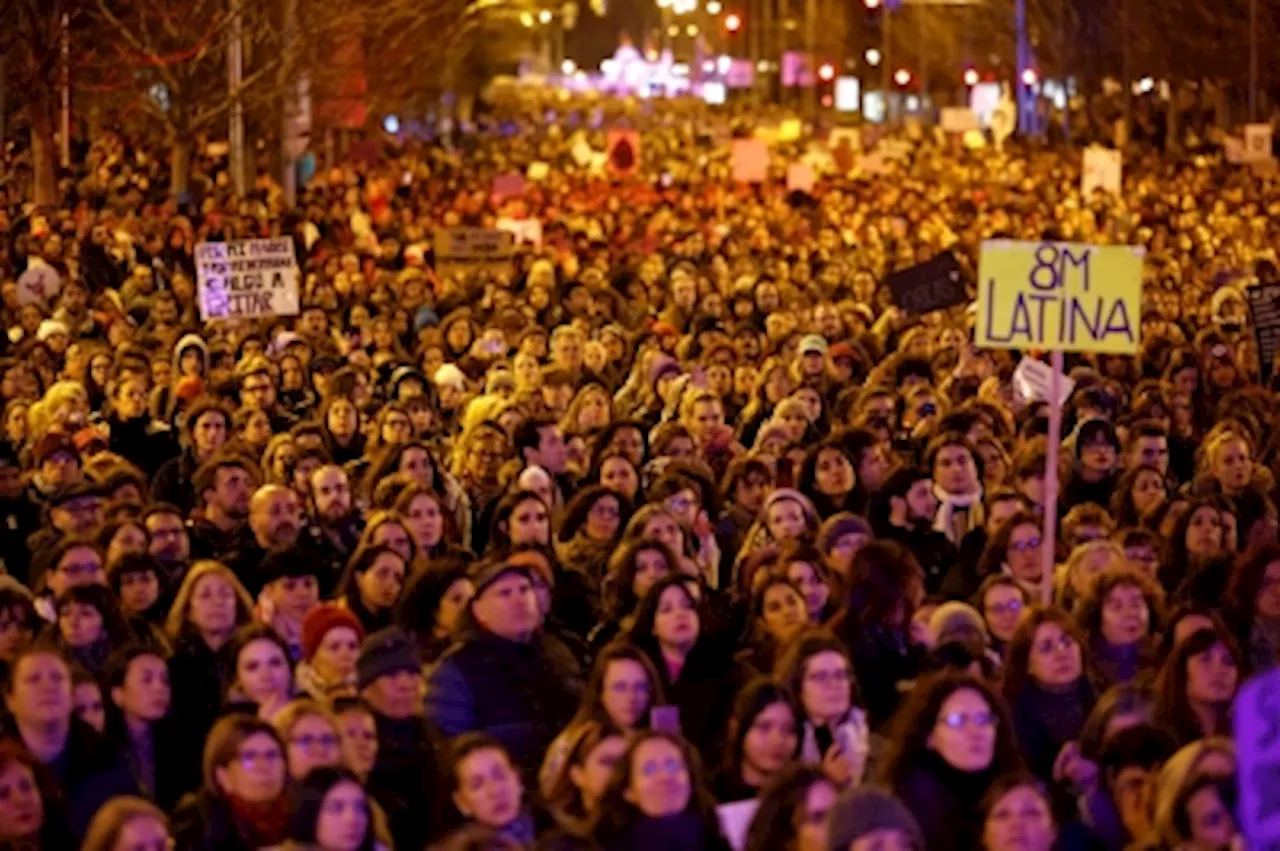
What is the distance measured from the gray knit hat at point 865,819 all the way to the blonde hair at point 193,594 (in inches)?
134

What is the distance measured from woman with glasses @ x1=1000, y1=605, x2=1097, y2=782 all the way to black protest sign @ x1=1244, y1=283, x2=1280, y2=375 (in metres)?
9.24

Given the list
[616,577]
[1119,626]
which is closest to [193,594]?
[616,577]

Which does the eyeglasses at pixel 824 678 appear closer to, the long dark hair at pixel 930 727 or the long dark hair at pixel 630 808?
the long dark hair at pixel 930 727

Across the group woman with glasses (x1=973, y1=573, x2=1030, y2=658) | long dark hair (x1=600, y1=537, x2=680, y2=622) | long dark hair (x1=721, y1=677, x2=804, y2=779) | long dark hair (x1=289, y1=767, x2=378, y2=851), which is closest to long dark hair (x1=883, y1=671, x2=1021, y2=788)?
long dark hair (x1=721, y1=677, x2=804, y2=779)

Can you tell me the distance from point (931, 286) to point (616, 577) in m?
9.40

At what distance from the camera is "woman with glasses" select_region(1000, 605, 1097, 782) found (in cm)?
930

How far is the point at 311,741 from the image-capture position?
26.5 feet

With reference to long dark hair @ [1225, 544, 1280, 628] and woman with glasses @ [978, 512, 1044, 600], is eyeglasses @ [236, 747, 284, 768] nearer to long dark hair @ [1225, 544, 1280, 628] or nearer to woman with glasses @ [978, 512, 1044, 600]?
long dark hair @ [1225, 544, 1280, 628]

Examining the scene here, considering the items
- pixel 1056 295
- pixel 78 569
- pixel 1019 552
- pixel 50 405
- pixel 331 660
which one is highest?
pixel 1056 295

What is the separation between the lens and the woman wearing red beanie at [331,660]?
374 inches

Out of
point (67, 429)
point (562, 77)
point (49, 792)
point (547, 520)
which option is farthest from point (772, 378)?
point (562, 77)

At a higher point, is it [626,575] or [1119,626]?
[626,575]

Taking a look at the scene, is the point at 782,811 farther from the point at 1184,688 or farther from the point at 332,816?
the point at 1184,688

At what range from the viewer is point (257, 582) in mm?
11461
